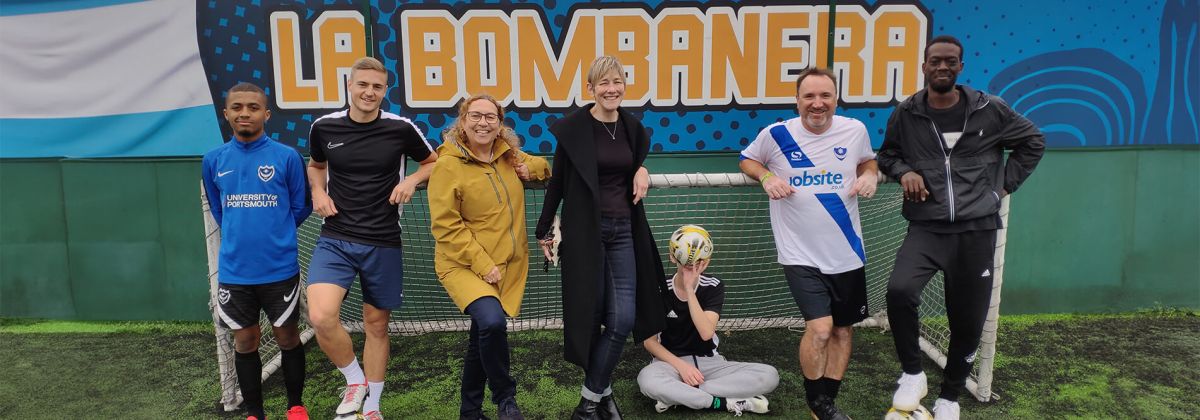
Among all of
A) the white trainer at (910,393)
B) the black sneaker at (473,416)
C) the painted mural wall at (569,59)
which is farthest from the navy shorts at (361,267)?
the white trainer at (910,393)

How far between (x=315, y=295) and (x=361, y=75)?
98 cm

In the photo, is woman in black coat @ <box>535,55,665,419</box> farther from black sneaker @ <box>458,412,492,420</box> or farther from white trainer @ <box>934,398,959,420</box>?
white trainer @ <box>934,398,959,420</box>

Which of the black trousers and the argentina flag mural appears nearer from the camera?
the black trousers

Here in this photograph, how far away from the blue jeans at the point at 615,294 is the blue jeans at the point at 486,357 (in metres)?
0.39

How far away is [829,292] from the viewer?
312 cm

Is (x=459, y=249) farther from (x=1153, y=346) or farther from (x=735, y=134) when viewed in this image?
(x=1153, y=346)

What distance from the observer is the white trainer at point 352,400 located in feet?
10.5

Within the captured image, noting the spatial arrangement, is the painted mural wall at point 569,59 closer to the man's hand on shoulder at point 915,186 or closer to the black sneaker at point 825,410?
the man's hand on shoulder at point 915,186

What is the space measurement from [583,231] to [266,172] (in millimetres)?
1414

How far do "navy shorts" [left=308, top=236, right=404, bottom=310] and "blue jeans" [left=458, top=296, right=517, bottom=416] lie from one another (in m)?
0.45

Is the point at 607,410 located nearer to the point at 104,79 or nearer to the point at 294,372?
the point at 294,372

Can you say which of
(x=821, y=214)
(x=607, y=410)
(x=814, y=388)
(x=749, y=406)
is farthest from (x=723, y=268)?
(x=607, y=410)

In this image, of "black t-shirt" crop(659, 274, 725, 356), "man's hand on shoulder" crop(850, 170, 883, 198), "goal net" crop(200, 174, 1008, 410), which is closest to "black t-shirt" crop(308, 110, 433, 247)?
"goal net" crop(200, 174, 1008, 410)

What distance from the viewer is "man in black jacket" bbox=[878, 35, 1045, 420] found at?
9.87 ft
